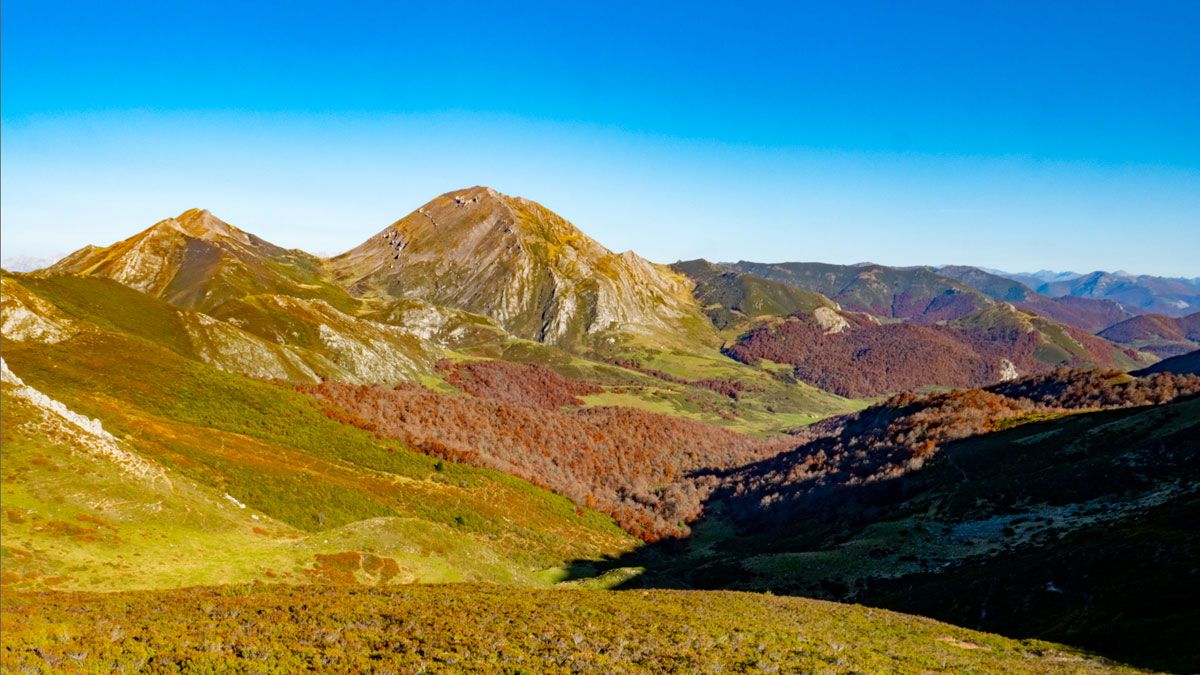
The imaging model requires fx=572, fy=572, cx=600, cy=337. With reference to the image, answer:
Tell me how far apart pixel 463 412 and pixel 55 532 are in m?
142

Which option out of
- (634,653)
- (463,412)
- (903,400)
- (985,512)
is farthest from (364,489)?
(903,400)

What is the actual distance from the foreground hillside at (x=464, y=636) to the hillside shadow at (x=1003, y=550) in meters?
7.97

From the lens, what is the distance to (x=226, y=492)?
6594 centimetres

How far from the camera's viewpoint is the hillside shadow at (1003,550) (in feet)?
134

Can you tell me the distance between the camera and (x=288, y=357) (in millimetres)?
159125

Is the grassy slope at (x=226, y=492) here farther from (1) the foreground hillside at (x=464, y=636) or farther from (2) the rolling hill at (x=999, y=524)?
(2) the rolling hill at (x=999, y=524)

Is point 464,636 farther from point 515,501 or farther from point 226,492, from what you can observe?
point 515,501

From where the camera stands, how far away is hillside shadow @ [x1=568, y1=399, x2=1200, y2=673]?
4072cm

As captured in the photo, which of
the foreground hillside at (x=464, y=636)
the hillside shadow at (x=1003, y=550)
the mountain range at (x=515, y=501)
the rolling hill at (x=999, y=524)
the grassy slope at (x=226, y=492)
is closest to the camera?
the foreground hillside at (x=464, y=636)

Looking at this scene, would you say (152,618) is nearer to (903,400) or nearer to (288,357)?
(288,357)

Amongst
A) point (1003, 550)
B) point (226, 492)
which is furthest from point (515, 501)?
point (1003, 550)

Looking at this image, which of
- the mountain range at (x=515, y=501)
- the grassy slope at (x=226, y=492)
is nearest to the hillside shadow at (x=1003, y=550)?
the mountain range at (x=515, y=501)

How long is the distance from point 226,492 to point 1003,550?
3535 inches

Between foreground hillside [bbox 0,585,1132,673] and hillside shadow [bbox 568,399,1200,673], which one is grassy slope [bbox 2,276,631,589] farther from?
hillside shadow [bbox 568,399,1200,673]
